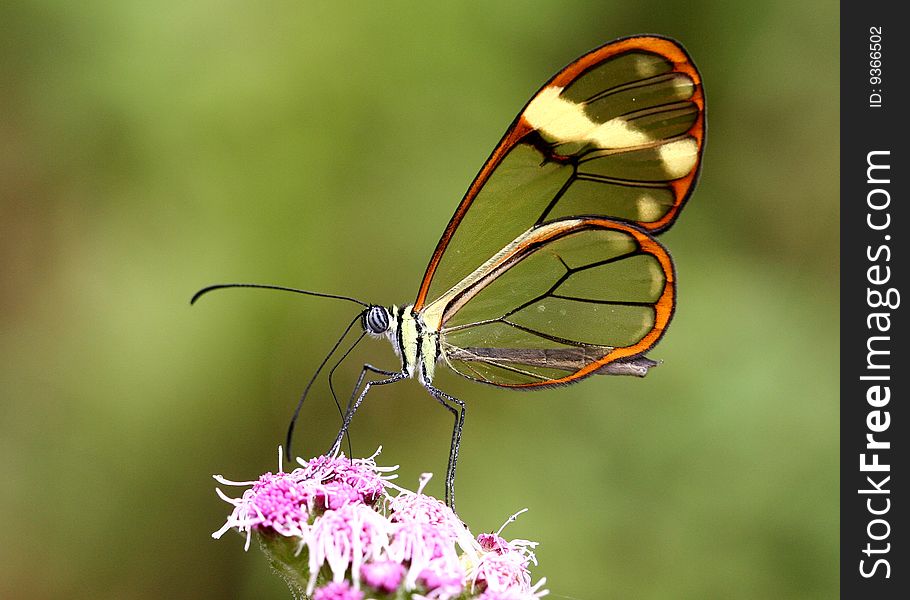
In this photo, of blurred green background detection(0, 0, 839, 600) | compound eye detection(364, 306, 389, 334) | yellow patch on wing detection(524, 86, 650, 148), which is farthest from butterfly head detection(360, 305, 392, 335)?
blurred green background detection(0, 0, 839, 600)

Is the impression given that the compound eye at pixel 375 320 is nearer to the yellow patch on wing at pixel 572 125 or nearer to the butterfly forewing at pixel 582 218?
the butterfly forewing at pixel 582 218

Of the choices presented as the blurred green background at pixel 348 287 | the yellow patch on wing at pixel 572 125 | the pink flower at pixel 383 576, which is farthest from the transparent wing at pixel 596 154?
the blurred green background at pixel 348 287

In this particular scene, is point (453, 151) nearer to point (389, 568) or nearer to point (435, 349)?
point (435, 349)

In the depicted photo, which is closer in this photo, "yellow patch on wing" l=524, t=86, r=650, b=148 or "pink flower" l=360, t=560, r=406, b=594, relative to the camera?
"pink flower" l=360, t=560, r=406, b=594

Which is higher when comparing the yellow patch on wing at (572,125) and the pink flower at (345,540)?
the yellow patch on wing at (572,125)

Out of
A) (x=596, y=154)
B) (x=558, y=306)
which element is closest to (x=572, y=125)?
(x=596, y=154)

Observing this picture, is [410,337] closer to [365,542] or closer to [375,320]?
[375,320]

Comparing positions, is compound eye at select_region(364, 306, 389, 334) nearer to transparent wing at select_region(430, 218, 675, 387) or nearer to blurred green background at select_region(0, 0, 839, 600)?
transparent wing at select_region(430, 218, 675, 387)

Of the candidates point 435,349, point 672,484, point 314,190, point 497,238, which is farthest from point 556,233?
point 314,190
